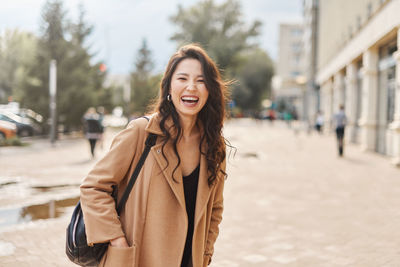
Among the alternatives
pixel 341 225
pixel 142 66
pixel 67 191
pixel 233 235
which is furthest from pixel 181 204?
pixel 142 66

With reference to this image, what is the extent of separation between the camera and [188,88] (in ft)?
7.29

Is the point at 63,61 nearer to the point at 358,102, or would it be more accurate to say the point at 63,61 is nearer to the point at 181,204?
the point at 358,102

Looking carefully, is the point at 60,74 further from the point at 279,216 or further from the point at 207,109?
the point at 207,109

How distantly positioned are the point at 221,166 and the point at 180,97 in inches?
18.2

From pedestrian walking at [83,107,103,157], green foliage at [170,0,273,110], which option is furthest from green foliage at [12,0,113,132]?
green foliage at [170,0,273,110]

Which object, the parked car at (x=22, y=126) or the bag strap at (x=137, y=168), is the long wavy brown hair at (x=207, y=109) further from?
the parked car at (x=22, y=126)

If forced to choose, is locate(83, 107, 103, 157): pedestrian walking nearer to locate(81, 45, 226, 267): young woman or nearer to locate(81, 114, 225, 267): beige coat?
locate(81, 45, 226, 267): young woman

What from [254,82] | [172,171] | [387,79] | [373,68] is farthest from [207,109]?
[254,82]

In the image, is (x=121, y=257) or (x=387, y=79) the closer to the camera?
(x=121, y=257)

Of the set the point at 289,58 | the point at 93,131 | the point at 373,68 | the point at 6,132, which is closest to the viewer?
the point at 93,131

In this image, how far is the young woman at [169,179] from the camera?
80.5 inches

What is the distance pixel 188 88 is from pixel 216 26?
55143mm

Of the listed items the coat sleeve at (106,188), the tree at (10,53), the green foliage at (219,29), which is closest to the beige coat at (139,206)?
the coat sleeve at (106,188)

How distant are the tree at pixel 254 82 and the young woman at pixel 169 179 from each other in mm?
68334
